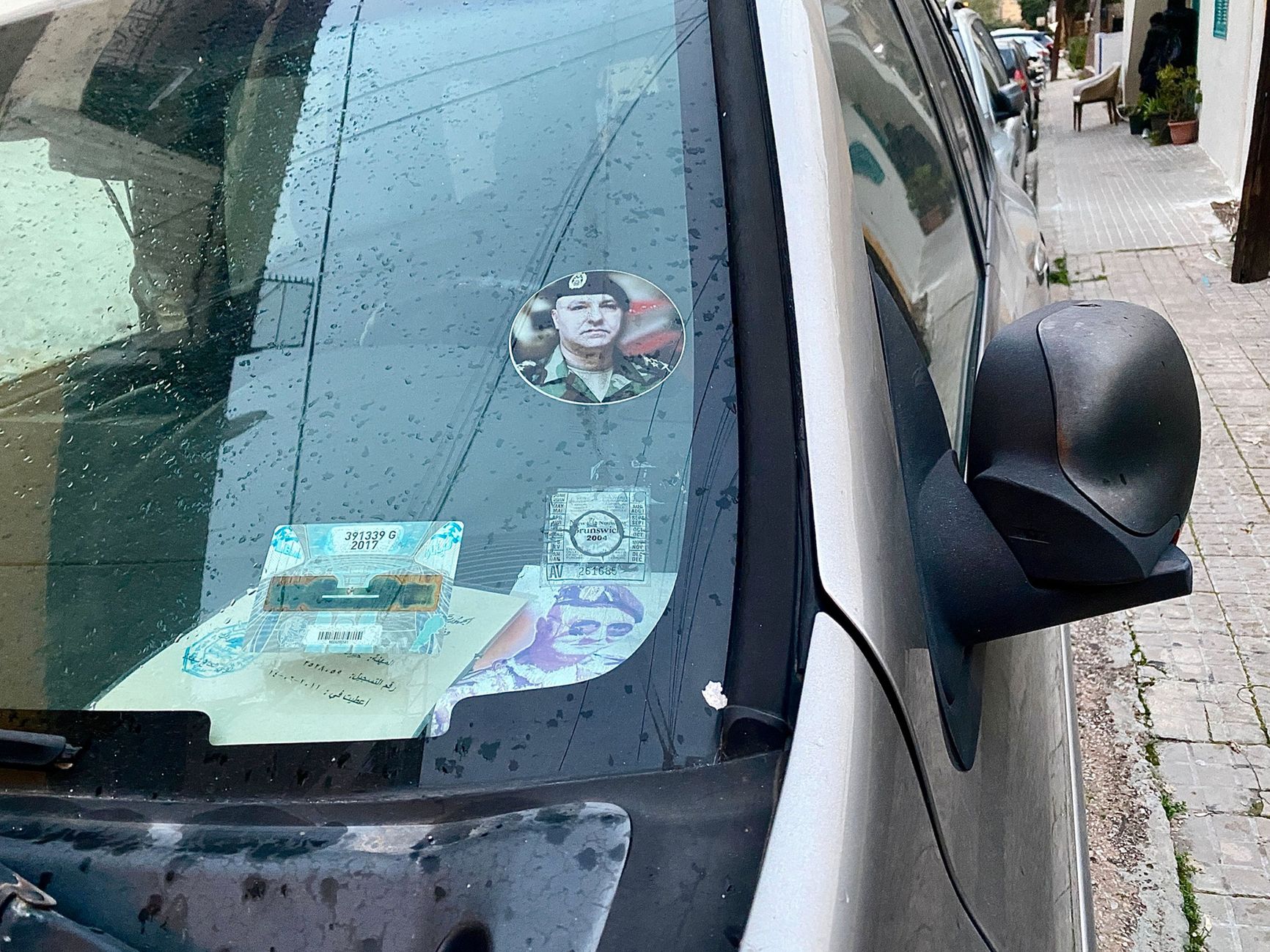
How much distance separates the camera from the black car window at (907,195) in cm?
152

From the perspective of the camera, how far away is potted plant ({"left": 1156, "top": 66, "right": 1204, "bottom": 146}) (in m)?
12.4

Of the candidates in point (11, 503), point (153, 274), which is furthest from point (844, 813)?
point (153, 274)

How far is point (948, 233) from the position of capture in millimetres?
2059

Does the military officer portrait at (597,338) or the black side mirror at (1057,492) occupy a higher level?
the military officer portrait at (597,338)

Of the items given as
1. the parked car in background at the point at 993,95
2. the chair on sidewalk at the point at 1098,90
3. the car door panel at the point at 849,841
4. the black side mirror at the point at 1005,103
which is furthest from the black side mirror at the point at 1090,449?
the chair on sidewalk at the point at 1098,90

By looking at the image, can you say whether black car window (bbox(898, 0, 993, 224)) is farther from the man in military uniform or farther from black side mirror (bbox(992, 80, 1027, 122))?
the man in military uniform

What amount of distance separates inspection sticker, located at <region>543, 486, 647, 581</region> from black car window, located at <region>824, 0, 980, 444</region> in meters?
0.49

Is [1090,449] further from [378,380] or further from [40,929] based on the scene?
[40,929]

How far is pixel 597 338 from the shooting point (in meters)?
1.23

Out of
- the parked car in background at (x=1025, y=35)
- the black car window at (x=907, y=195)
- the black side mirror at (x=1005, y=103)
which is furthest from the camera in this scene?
the parked car in background at (x=1025, y=35)

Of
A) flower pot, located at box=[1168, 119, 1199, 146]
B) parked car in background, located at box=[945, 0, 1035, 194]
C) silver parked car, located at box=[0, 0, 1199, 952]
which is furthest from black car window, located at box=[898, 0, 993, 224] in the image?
flower pot, located at box=[1168, 119, 1199, 146]

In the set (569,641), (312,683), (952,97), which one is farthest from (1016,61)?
(312,683)

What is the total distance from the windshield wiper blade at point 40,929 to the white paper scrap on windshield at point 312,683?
0.20 meters

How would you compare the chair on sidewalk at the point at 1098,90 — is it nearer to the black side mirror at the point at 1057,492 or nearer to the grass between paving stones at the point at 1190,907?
the grass between paving stones at the point at 1190,907
